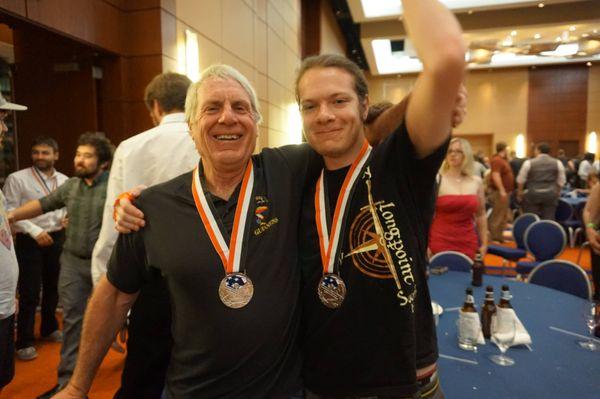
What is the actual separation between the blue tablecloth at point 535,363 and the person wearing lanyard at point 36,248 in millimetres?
3072

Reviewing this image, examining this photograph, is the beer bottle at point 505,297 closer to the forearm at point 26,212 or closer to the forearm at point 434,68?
the forearm at point 434,68

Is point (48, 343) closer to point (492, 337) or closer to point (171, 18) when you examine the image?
point (171, 18)

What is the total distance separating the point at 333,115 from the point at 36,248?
340cm

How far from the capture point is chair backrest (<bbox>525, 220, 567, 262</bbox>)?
168 inches

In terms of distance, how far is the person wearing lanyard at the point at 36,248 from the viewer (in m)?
3.36

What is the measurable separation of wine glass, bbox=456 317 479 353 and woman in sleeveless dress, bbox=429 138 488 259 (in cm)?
162

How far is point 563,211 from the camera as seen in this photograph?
730cm

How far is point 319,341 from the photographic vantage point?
1125 mm

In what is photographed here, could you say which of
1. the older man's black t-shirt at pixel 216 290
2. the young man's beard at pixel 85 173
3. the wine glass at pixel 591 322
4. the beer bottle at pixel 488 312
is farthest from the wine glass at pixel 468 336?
the young man's beard at pixel 85 173

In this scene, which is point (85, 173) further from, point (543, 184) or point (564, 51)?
point (564, 51)

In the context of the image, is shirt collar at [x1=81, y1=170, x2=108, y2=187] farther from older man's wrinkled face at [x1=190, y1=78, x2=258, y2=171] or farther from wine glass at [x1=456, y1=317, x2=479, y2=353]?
wine glass at [x1=456, y1=317, x2=479, y2=353]

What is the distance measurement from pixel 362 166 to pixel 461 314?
112cm

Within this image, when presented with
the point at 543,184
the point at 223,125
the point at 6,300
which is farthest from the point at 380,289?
the point at 543,184

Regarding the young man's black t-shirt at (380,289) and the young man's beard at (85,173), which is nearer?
the young man's black t-shirt at (380,289)
